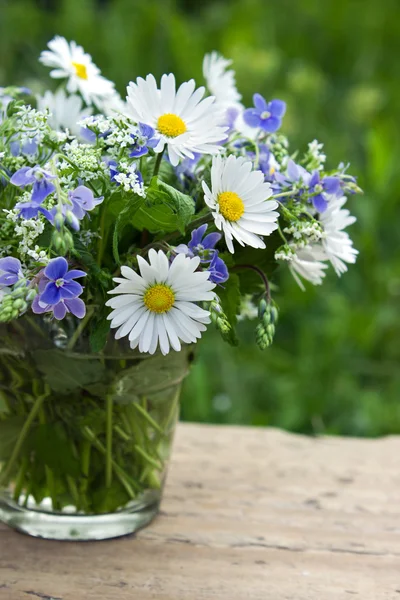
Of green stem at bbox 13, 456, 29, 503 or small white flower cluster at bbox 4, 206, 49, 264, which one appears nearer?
small white flower cluster at bbox 4, 206, 49, 264

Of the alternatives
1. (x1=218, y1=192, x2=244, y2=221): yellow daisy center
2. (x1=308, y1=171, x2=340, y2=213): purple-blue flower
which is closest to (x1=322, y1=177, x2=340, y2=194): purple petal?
(x1=308, y1=171, x2=340, y2=213): purple-blue flower

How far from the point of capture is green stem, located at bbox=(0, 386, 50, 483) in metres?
0.77

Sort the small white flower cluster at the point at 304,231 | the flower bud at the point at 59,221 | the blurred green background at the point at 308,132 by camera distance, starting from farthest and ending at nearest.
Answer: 1. the blurred green background at the point at 308,132
2. the small white flower cluster at the point at 304,231
3. the flower bud at the point at 59,221

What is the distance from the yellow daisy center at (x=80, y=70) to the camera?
Answer: 80 cm

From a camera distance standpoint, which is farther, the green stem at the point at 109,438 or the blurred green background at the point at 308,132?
the blurred green background at the point at 308,132

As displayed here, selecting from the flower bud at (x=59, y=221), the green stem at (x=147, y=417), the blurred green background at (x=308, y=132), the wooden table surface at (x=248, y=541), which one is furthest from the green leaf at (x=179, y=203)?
the blurred green background at (x=308, y=132)

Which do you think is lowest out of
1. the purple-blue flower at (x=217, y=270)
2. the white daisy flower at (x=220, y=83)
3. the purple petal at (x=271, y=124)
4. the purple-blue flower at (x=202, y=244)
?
the purple-blue flower at (x=217, y=270)

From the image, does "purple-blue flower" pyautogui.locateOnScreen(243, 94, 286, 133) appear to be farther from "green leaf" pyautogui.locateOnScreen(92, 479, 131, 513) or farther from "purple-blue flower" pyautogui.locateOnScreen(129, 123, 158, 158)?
"green leaf" pyautogui.locateOnScreen(92, 479, 131, 513)

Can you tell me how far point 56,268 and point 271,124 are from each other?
26cm

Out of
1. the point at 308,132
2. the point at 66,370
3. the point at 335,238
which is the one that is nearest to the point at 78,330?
the point at 66,370

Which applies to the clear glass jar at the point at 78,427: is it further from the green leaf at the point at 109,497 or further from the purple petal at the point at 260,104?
the purple petal at the point at 260,104

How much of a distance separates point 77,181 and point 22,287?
11cm

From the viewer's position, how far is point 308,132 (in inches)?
88.3

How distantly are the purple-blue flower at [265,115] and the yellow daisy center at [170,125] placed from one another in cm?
10
